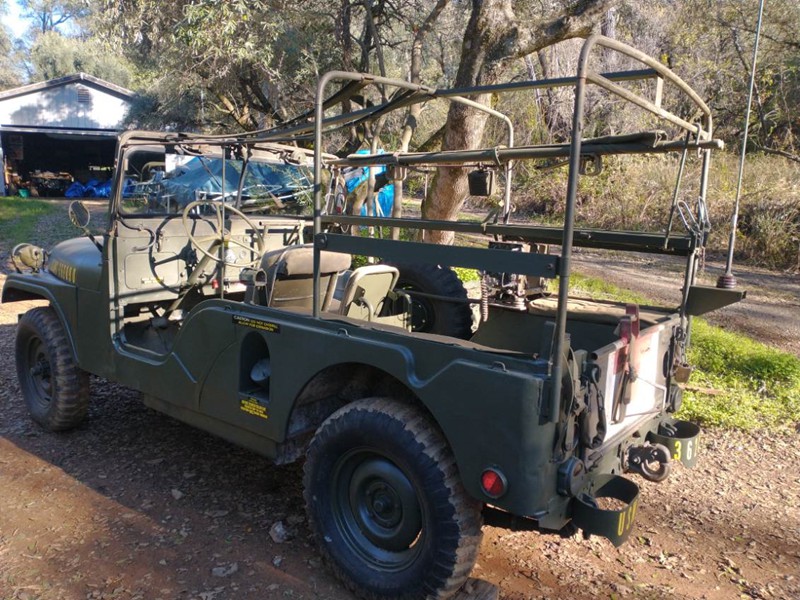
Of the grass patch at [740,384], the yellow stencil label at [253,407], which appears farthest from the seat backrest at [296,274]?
the grass patch at [740,384]

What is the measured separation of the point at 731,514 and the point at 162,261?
3939mm

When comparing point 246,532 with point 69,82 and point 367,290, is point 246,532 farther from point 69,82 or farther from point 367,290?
point 69,82

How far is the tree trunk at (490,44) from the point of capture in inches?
322

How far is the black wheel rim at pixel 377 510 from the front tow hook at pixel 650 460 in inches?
42.6

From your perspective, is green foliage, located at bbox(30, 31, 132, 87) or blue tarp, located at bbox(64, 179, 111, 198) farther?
green foliage, located at bbox(30, 31, 132, 87)

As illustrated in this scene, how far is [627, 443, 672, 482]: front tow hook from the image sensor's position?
10.4 feet

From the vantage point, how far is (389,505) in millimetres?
3100

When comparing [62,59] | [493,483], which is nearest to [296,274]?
[493,483]

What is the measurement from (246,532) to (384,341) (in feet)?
4.91

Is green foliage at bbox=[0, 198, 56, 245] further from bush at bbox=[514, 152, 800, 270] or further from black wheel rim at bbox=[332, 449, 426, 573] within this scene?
black wheel rim at bbox=[332, 449, 426, 573]

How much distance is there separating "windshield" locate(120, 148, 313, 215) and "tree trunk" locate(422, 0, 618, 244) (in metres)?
3.02

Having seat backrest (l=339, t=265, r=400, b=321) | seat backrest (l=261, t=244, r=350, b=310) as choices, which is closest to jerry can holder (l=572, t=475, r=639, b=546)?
seat backrest (l=339, t=265, r=400, b=321)

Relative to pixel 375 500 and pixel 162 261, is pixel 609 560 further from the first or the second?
pixel 162 261

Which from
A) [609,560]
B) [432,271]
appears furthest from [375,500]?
[432,271]
